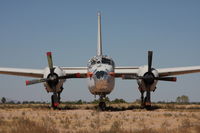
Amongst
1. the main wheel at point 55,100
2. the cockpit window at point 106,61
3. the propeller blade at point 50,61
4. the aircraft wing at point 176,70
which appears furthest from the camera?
the aircraft wing at point 176,70

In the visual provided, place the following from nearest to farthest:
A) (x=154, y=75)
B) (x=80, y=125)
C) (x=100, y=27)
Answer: (x=80, y=125), (x=154, y=75), (x=100, y=27)

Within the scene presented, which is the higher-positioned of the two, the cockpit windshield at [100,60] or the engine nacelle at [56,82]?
the cockpit windshield at [100,60]

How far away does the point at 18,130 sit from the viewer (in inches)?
506

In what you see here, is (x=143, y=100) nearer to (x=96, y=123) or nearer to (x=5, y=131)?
(x=96, y=123)

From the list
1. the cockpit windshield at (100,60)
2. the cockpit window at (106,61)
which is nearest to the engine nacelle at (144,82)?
the cockpit windshield at (100,60)

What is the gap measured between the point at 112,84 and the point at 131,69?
194 inches

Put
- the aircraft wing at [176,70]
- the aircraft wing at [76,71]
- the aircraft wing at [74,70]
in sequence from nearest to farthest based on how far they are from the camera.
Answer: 1. the aircraft wing at [176,70]
2. the aircraft wing at [76,71]
3. the aircraft wing at [74,70]

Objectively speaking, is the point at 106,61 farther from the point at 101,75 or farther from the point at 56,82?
the point at 56,82

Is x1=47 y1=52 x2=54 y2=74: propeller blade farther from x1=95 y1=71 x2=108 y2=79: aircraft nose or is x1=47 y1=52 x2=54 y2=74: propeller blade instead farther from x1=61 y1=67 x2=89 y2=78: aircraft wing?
x1=95 y1=71 x2=108 y2=79: aircraft nose

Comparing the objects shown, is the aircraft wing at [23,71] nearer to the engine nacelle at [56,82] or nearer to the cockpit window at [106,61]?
the engine nacelle at [56,82]

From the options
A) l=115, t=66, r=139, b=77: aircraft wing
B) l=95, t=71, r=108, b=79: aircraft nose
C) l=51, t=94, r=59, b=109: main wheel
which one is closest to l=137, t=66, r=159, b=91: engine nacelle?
l=115, t=66, r=139, b=77: aircraft wing

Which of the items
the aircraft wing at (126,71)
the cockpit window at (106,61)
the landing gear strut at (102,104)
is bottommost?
the landing gear strut at (102,104)

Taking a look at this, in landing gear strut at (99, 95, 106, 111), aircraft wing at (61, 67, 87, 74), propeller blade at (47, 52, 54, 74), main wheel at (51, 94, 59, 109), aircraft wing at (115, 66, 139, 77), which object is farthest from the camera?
aircraft wing at (61, 67, 87, 74)

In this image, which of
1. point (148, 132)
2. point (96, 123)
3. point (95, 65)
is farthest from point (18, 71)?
point (148, 132)
